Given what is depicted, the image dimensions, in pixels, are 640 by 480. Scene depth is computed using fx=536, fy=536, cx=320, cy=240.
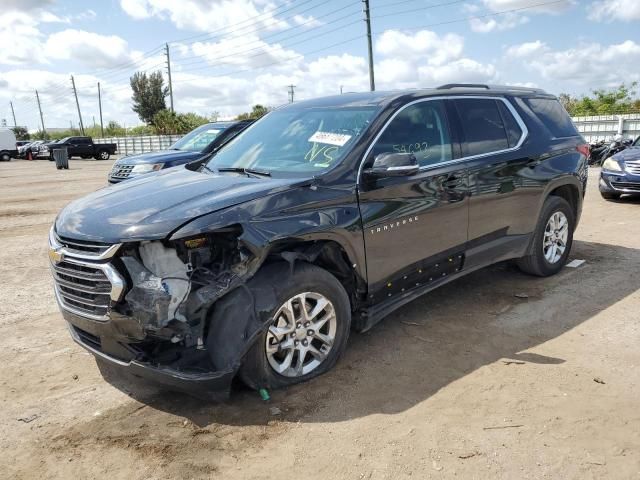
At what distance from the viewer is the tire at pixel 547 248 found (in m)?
5.41

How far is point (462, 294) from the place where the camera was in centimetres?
529

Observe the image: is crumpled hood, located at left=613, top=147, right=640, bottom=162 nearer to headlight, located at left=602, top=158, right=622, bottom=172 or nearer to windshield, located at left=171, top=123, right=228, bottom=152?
headlight, located at left=602, top=158, right=622, bottom=172

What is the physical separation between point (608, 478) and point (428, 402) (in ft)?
3.41

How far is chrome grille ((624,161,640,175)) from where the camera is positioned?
10.2 m

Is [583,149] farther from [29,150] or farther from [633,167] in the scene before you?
[29,150]

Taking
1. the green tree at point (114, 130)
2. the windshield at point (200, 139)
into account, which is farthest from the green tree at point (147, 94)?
the windshield at point (200, 139)

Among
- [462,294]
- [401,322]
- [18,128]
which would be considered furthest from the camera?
[18,128]

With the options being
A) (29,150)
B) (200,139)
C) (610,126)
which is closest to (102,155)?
(29,150)

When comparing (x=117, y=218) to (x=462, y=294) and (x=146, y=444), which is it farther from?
(x=462, y=294)

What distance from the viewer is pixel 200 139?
11281 millimetres

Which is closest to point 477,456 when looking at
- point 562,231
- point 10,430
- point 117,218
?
point 117,218

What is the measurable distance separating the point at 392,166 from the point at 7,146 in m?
43.7

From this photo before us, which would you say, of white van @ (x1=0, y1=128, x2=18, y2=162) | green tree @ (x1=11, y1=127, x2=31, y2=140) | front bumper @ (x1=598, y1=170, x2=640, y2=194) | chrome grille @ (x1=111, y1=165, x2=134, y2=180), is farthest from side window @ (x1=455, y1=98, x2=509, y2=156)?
green tree @ (x1=11, y1=127, x2=31, y2=140)

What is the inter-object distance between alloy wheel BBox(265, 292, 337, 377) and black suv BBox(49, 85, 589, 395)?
0.01 meters
